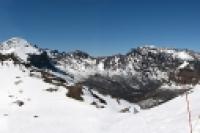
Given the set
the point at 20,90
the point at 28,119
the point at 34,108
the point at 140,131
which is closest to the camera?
the point at 140,131

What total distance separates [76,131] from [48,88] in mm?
36441

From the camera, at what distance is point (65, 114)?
74500 mm

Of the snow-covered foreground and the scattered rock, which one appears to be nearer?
the snow-covered foreground

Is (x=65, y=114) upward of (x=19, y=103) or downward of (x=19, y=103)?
downward

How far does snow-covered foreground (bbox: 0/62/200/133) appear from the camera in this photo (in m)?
42.1

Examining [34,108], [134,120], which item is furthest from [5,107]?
[134,120]

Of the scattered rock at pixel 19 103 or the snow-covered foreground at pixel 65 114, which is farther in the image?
the scattered rock at pixel 19 103

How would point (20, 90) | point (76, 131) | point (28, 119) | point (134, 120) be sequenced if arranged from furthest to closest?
point (20, 90) < point (28, 119) < point (76, 131) < point (134, 120)

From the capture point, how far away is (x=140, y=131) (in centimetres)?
3984

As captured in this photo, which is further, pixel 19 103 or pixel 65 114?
pixel 19 103

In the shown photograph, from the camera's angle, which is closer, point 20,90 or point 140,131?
point 140,131

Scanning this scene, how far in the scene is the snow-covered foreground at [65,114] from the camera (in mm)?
42100

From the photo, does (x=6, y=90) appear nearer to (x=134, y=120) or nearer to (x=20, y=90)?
(x=20, y=90)

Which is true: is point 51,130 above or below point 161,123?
below
